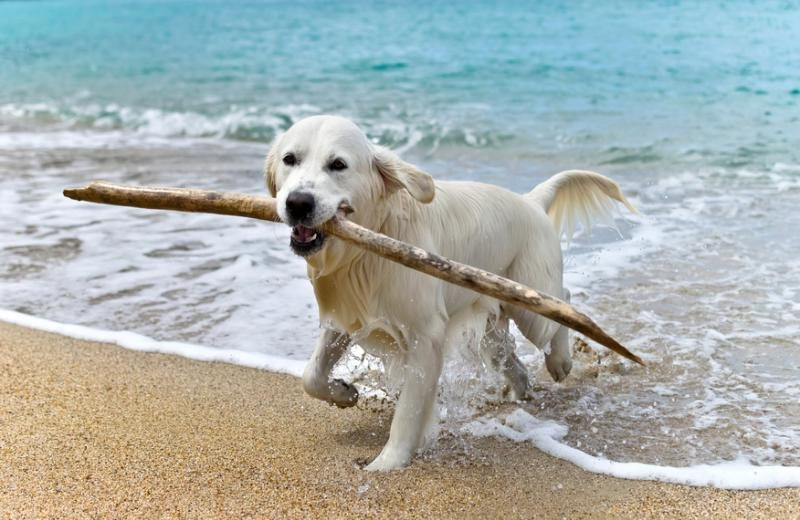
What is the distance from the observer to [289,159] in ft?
12.0

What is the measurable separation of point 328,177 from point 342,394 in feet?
4.07

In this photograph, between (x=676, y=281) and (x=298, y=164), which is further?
(x=676, y=281)

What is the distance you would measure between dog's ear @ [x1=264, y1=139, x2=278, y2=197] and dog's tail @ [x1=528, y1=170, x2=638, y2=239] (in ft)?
6.20

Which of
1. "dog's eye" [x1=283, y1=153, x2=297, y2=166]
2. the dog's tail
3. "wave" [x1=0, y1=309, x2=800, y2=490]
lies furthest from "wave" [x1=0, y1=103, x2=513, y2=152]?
"dog's eye" [x1=283, y1=153, x2=297, y2=166]

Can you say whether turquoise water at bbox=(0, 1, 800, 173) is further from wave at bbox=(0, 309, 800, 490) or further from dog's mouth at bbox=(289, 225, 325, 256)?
dog's mouth at bbox=(289, 225, 325, 256)

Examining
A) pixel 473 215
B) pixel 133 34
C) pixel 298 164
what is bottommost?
pixel 133 34

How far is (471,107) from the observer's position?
49.6 ft

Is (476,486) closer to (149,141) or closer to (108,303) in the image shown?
(108,303)

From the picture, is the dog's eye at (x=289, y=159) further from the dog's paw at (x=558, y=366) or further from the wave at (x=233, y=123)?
the wave at (x=233, y=123)

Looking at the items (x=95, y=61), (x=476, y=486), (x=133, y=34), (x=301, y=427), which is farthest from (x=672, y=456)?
(x=133, y=34)

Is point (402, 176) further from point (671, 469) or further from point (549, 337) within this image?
point (671, 469)

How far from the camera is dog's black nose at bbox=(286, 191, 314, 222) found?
11.0ft

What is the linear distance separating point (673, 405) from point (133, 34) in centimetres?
3678

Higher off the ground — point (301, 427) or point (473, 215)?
point (473, 215)
